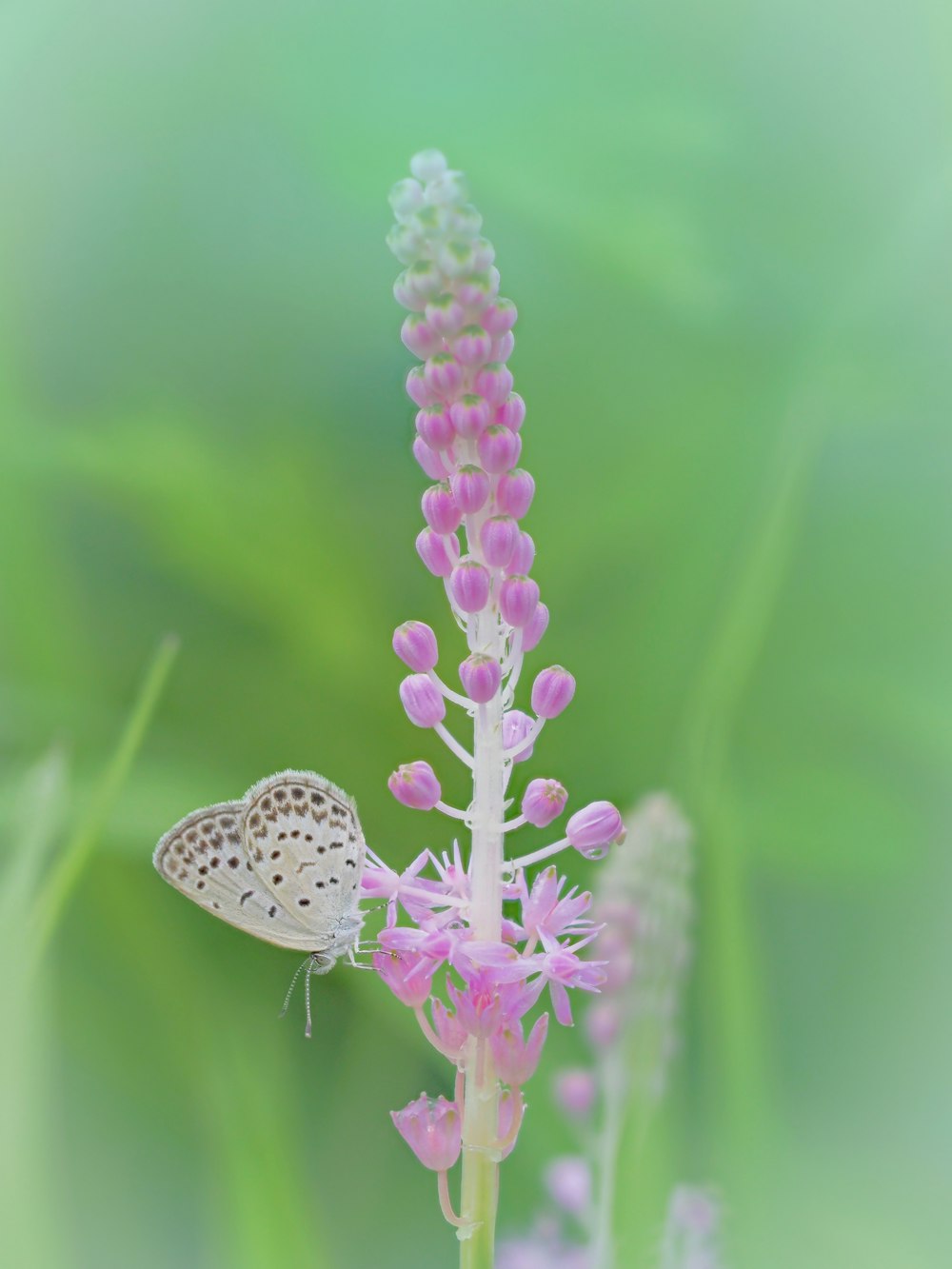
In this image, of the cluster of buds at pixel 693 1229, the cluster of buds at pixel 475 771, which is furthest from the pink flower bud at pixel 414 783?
the cluster of buds at pixel 693 1229

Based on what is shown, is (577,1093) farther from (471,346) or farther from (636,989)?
(471,346)

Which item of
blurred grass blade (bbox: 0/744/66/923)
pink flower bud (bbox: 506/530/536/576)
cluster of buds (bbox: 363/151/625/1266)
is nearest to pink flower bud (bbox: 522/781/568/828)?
cluster of buds (bbox: 363/151/625/1266)

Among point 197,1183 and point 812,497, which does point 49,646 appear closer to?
point 197,1183

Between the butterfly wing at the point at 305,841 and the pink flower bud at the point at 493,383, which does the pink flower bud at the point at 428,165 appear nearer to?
the pink flower bud at the point at 493,383

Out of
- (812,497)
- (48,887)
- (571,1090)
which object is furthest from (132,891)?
(812,497)

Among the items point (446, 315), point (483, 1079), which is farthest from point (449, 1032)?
point (446, 315)

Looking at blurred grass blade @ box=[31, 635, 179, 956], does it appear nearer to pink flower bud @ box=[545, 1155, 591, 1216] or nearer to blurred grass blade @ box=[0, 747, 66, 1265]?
blurred grass blade @ box=[0, 747, 66, 1265]
